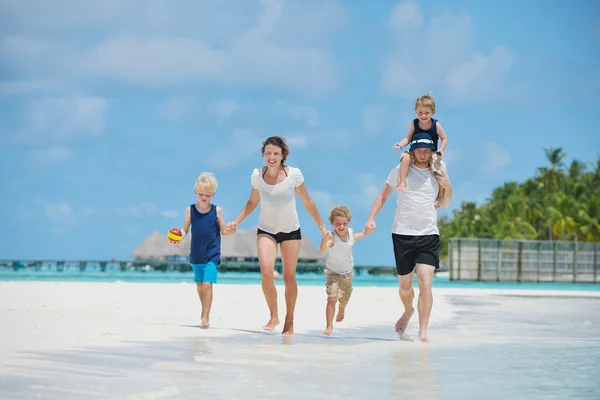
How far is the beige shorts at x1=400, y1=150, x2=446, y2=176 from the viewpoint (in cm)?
853

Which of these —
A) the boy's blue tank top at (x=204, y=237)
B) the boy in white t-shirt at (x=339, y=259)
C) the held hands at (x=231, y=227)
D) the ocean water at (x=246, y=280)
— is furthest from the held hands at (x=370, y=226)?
the ocean water at (x=246, y=280)

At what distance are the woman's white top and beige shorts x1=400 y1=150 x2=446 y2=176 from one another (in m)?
1.32

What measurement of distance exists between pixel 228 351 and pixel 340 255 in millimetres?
2545

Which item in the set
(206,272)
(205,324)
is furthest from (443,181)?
(205,324)

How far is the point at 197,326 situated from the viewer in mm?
10016

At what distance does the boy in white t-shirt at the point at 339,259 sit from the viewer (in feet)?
31.0

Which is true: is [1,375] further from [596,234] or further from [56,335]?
[596,234]

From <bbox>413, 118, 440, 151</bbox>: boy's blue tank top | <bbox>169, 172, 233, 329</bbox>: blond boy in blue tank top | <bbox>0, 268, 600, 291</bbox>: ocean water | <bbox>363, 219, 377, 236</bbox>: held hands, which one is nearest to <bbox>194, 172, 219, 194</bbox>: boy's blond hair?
<bbox>169, 172, 233, 329</bbox>: blond boy in blue tank top

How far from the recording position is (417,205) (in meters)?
8.55

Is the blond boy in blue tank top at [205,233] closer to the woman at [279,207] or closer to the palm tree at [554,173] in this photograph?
the woman at [279,207]

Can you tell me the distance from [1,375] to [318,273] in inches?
3186

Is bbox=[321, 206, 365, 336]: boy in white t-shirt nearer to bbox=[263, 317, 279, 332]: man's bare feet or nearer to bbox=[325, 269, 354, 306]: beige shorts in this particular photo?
bbox=[325, 269, 354, 306]: beige shorts

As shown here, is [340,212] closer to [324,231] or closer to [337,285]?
[324,231]

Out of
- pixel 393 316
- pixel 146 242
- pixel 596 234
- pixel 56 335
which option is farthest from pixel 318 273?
pixel 56 335
